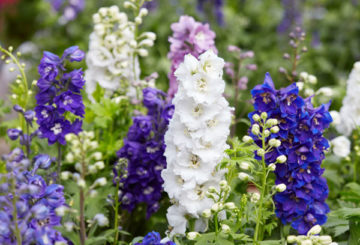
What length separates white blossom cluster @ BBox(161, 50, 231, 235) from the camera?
2.31m

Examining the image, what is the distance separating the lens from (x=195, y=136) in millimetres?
2303

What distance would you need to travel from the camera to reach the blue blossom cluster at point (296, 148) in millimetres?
2418

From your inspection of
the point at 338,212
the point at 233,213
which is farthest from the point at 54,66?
the point at 338,212

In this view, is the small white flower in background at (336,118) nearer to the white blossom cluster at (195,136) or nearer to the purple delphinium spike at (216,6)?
the white blossom cluster at (195,136)

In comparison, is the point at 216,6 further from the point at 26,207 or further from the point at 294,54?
the point at 26,207

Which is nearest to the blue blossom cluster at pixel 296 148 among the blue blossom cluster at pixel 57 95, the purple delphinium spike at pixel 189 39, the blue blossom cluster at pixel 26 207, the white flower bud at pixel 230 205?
the white flower bud at pixel 230 205

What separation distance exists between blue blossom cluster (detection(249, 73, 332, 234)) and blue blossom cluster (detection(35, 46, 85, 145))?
841mm

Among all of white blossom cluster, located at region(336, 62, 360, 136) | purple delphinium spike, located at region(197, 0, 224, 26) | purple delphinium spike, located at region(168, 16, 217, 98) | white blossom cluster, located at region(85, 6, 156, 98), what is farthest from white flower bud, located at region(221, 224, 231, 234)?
purple delphinium spike, located at region(197, 0, 224, 26)

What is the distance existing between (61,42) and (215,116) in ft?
17.0

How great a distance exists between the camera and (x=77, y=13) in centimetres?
686

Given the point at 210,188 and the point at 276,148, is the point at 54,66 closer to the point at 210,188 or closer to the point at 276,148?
the point at 210,188

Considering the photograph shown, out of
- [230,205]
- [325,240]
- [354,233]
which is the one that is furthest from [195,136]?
[354,233]

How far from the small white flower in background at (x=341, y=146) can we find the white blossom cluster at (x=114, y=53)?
1258mm

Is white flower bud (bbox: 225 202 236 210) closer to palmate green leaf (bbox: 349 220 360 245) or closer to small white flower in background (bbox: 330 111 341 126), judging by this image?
palmate green leaf (bbox: 349 220 360 245)
